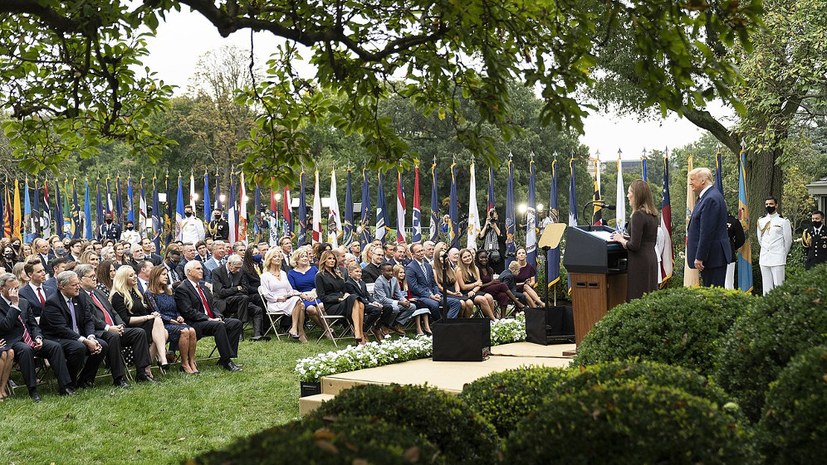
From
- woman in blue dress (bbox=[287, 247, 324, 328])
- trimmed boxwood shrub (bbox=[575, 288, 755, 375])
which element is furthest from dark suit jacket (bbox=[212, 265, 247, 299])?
trimmed boxwood shrub (bbox=[575, 288, 755, 375])

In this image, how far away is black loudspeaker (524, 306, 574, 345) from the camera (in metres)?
11.0

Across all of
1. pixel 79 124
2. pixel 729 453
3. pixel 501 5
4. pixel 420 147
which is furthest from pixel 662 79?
pixel 420 147

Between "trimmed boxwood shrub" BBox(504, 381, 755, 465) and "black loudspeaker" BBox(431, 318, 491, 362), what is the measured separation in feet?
20.5

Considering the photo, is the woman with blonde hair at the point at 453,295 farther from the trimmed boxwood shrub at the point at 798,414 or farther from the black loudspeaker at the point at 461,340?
the trimmed boxwood shrub at the point at 798,414

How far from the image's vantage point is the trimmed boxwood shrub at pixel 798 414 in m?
3.26

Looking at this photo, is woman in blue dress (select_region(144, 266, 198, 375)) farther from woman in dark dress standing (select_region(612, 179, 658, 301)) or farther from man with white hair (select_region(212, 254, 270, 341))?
woman in dark dress standing (select_region(612, 179, 658, 301))

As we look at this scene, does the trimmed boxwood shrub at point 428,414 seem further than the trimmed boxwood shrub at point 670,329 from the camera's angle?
No

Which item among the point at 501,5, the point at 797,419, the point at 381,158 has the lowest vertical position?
the point at 797,419

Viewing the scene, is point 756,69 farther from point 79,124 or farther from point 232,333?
point 79,124

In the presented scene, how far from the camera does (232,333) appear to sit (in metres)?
11.8

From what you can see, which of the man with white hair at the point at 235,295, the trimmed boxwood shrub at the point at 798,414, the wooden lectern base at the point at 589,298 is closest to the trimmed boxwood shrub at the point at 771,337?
the trimmed boxwood shrub at the point at 798,414

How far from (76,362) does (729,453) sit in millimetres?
8639

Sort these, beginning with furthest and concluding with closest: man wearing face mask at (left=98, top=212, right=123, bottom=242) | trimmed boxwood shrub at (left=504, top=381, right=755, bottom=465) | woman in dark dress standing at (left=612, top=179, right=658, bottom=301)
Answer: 1. man wearing face mask at (left=98, top=212, right=123, bottom=242)
2. woman in dark dress standing at (left=612, top=179, right=658, bottom=301)
3. trimmed boxwood shrub at (left=504, top=381, right=755, bottom=465)

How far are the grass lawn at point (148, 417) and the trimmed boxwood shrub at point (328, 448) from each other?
4.91 metres
